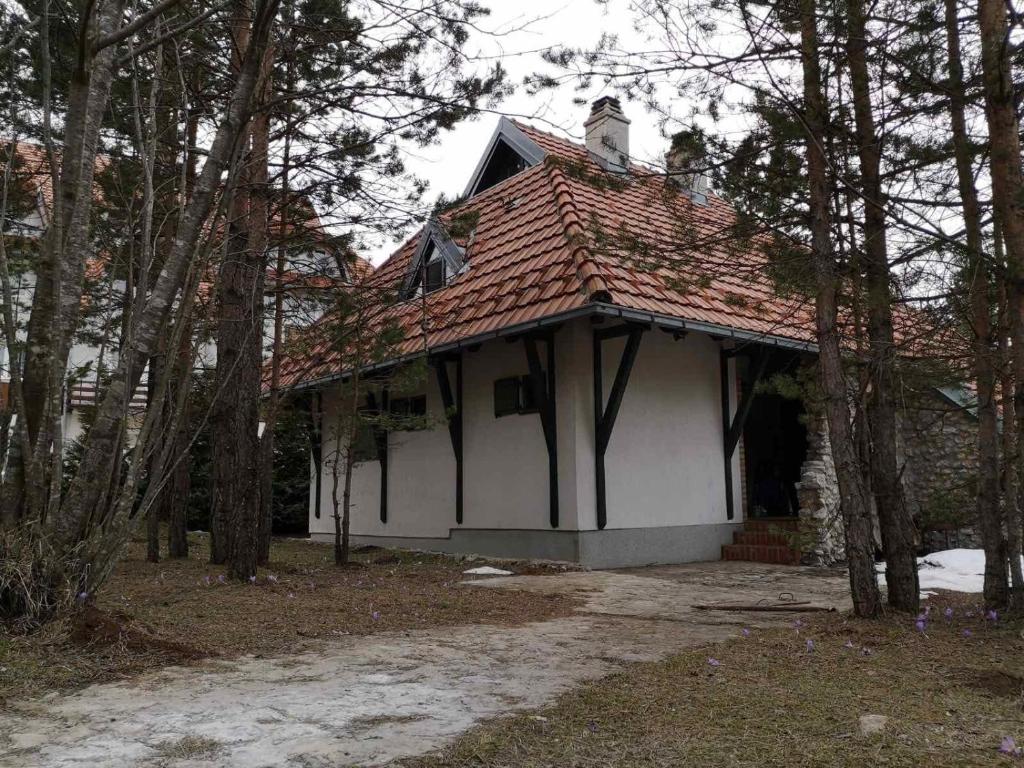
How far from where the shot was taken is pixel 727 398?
41.2 feet

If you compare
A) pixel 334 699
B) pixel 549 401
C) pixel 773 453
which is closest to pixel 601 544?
pixel 549 401

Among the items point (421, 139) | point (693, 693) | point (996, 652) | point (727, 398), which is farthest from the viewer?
point (727, 398)

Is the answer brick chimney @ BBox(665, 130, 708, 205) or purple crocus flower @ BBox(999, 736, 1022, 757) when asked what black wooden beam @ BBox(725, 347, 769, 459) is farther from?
purple crocus flower @ BBox(999, 736, 1022, 757)

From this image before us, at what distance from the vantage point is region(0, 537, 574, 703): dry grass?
13.1 feet

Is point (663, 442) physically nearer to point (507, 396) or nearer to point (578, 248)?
point (507, 396)

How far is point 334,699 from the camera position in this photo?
3539mm

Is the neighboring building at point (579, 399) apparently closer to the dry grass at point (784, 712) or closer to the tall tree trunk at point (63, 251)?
the tall tree trunk at point (63, 251)

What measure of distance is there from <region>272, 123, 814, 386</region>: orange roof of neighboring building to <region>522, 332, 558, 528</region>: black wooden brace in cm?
68

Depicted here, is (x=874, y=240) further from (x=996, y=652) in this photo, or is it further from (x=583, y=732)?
(x=583, y=732)

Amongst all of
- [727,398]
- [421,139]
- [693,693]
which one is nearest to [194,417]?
[421,139]

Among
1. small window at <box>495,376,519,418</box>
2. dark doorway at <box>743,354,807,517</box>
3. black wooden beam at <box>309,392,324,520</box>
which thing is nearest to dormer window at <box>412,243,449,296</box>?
small window at <box>495,376,519,418</box>

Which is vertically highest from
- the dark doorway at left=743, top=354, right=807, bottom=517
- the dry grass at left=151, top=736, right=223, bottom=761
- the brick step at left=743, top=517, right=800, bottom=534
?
the dark doorway at left=743, top=354, right=807, bottom=517

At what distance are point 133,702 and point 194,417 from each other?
9.50m

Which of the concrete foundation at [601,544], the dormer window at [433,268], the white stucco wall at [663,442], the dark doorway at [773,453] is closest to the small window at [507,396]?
the white stucco wall at [663,442]
